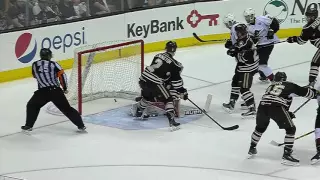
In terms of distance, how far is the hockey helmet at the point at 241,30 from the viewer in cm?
1010

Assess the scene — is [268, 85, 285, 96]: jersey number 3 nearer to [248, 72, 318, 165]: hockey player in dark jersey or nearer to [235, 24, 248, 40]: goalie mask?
[248, 72, 318, 165]: hockey player in dark jersey

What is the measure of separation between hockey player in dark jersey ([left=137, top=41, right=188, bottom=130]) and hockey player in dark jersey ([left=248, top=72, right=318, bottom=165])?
1.46 metres

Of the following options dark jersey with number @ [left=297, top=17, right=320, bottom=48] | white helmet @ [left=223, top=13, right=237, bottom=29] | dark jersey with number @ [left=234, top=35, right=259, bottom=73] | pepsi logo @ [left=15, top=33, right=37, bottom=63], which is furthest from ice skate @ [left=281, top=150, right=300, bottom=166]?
pepsi logo @ [left=15, top=33, right=37, bottom=63]

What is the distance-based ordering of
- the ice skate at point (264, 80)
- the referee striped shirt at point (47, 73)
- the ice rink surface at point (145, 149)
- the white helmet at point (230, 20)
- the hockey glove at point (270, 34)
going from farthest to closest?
the ice skate at point (264, 80), the hockey glove at point (270, 34), the white helmet at point (230, 20), the referee striped shirt at point (47, 73), the ice rink surface at point (145, 149)

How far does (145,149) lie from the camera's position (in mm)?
9234

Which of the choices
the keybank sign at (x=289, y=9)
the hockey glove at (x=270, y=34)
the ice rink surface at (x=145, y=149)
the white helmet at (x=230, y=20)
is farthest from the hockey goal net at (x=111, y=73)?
the keybank sign at (x=289, y=9)

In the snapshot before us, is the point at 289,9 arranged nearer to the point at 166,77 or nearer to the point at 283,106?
the point at 166,77

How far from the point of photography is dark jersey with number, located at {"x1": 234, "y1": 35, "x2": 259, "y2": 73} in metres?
10.2

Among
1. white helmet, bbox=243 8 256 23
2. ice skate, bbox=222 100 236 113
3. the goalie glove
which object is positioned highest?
white helmet, bbox=243 8 256 23

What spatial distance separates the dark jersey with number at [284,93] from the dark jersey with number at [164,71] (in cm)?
150

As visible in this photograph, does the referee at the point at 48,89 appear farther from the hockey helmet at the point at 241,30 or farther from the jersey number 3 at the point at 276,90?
the jersey number 3 at the point at 276,90

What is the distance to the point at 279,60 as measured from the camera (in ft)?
43.9

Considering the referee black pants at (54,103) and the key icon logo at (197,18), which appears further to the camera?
the key icon logo at (197,18)

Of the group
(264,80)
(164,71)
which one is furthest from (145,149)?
(264,80)
